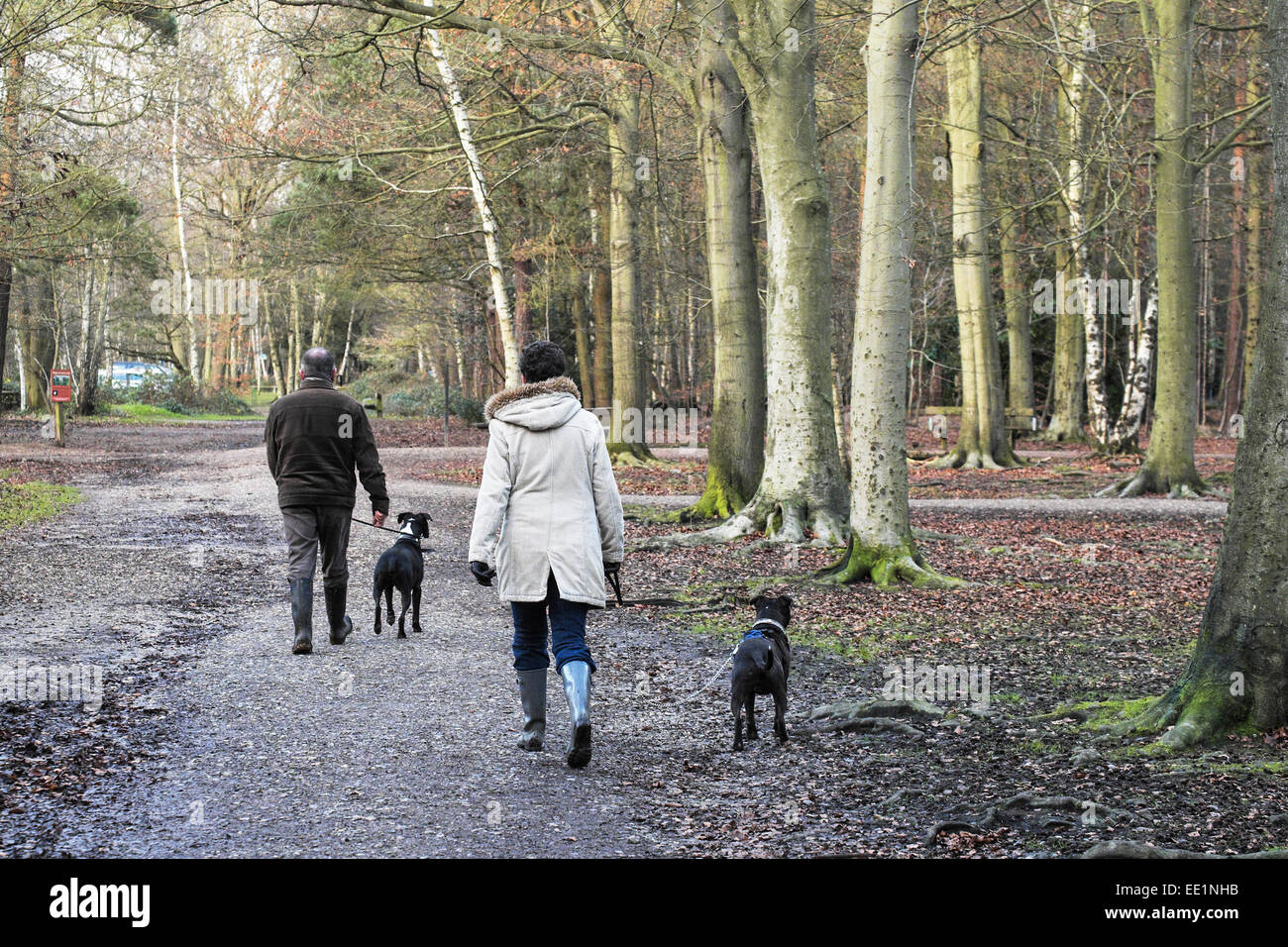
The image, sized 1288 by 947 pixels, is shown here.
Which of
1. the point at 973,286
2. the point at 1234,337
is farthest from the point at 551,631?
the point at 1234,337

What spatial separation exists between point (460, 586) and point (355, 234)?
20.0 meters

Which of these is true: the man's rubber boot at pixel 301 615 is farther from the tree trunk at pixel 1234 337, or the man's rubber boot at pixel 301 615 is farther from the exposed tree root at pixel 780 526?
the tree trunk at pixel 1234 337

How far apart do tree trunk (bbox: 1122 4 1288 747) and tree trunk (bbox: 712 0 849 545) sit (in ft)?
24.5

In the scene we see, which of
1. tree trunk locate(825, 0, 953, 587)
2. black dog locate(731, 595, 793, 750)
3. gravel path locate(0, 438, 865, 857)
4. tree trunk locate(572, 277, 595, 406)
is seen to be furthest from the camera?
tree trunk locate(572, 277, 595, 406)

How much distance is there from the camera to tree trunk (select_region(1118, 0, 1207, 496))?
63.2ft

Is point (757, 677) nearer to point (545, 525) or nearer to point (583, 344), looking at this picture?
point (545, 525)

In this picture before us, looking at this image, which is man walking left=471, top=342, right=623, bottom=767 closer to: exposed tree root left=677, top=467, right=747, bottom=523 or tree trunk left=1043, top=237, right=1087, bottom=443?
exposed tree root left=677, top=467, right=747, bottom=523

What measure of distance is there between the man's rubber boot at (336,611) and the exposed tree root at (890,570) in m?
4.59

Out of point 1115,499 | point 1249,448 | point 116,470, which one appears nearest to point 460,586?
point 1249,448

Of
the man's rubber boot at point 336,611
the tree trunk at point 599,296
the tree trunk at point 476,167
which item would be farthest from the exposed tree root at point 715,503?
the tree trunk at point 599,296

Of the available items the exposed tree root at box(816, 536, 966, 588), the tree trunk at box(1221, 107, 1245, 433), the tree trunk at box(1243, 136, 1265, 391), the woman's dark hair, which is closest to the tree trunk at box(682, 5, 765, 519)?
the exposed tree root at box(816, 536, 966, 588)

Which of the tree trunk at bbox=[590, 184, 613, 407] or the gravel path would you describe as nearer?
the gravel path

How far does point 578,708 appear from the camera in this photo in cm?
591
